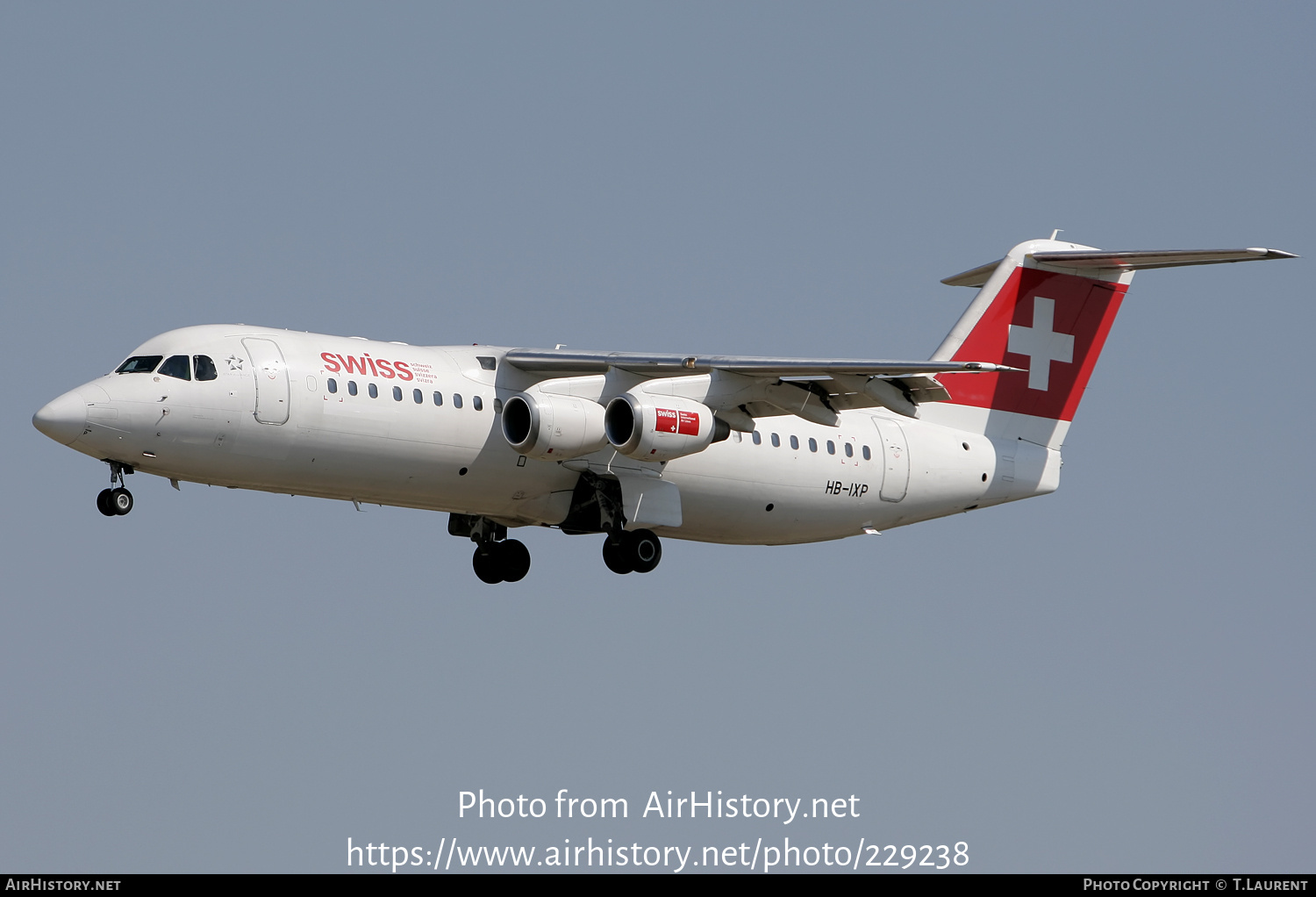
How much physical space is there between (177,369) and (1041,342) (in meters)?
10.9

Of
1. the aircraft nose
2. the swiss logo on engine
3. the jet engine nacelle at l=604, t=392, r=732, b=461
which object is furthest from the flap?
the aircraft nose

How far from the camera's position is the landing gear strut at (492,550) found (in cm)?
2125

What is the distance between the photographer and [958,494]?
22359 mm

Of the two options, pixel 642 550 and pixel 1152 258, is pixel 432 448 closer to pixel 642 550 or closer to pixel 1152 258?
pixel 642 550

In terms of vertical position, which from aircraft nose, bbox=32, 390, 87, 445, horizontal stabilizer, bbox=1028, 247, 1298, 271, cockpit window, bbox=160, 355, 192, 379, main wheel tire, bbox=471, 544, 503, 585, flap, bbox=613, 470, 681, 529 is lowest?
main wheel tire, bbox=471, 544, 503, 585

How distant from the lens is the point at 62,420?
1712 cm

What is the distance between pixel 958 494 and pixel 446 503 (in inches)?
255

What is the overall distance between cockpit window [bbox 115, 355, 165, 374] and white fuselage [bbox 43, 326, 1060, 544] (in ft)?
0.31

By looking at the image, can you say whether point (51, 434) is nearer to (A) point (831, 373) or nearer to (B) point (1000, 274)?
(A) point (831, 373)

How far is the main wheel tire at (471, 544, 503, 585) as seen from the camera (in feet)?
70.3

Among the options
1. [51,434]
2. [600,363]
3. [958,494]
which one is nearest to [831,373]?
[600,363]

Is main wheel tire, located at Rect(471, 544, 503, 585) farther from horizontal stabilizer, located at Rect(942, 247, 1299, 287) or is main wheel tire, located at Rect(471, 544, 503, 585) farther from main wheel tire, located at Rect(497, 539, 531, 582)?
horizontal stabilizer, located at Rect(942, 247, 1299, 287)

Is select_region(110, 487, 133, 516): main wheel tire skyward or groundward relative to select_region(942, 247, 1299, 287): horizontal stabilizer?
groundward
